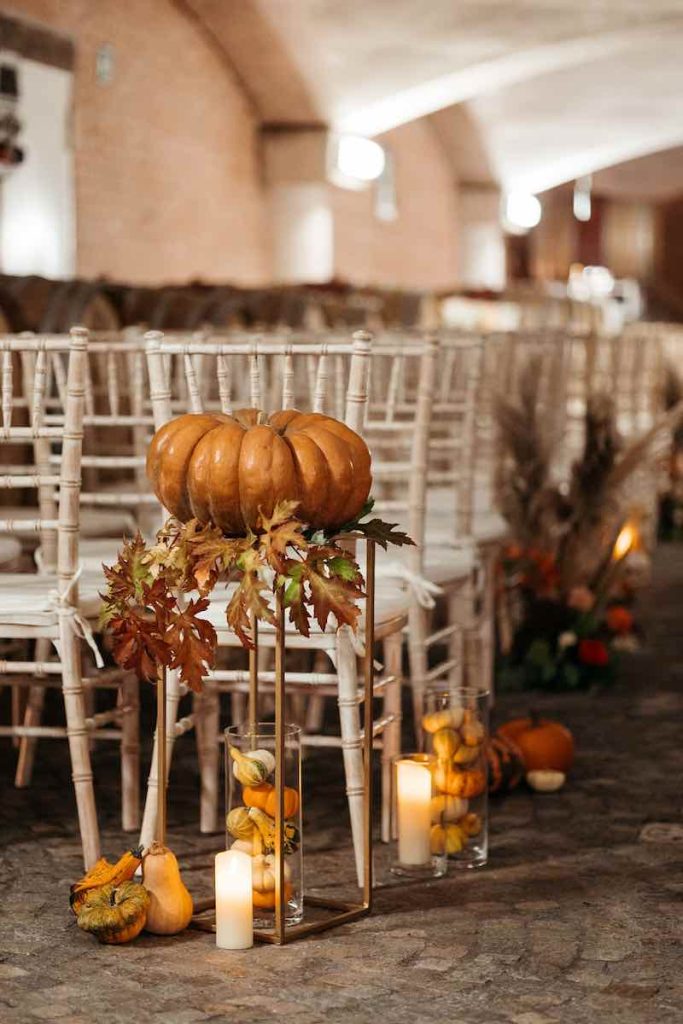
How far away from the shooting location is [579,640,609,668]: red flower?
4746 mm

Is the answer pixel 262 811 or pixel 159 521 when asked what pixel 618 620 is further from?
pixel 262 811

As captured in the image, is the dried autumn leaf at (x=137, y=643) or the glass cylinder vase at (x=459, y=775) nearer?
the dried autumn leaf at (x=137, y=643)

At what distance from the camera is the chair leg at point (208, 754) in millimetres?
3230

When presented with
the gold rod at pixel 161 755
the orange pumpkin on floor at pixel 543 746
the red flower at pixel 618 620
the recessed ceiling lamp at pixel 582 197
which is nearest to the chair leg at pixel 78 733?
the gold rod at pixel 161 755

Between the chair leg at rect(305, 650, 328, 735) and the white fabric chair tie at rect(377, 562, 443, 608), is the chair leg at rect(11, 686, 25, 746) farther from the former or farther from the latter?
the white fabric chair tie at rect(377, 562, 443, 608)

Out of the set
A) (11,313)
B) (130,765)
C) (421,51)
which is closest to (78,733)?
(130,765)

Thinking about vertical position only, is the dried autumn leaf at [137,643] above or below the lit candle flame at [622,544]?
above

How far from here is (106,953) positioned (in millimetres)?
2543

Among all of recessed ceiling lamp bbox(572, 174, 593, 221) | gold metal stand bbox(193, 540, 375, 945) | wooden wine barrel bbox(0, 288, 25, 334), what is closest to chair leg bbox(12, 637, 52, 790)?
gold metal stand bbox(193, 540, 375, 945)

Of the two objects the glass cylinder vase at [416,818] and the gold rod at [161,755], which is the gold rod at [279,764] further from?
the glass cylinder vase at [416,818]

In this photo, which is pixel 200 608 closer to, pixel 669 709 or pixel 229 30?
pixel 669 709

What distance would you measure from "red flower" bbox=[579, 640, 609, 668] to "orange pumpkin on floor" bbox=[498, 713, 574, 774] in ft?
3.65

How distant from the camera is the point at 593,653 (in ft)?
15.6

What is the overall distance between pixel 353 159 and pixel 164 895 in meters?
11.6
